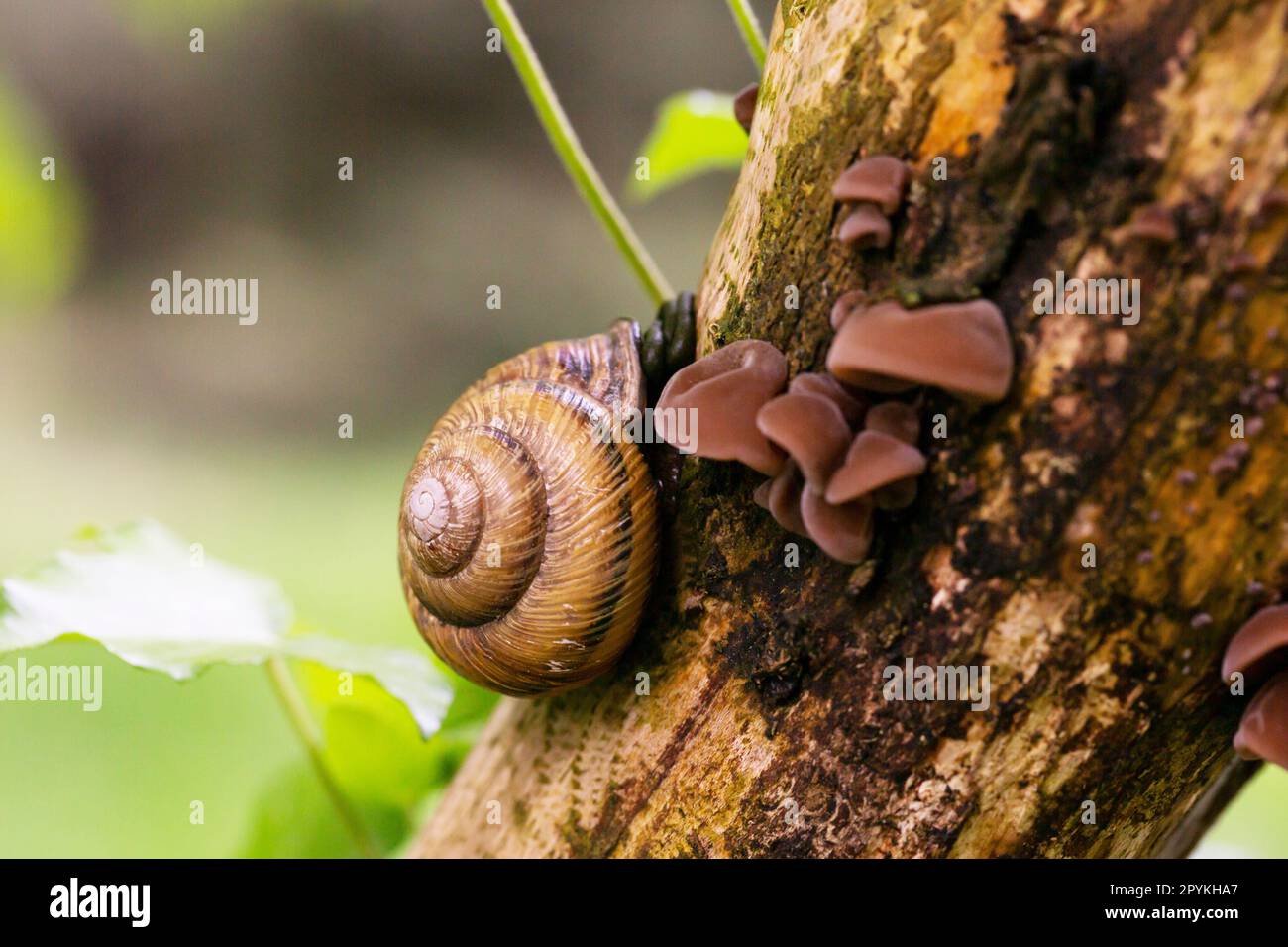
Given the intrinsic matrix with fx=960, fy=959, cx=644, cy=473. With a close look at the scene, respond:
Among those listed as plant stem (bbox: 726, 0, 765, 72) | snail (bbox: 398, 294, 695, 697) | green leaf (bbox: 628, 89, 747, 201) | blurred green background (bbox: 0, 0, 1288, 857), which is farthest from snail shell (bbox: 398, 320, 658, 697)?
blurred green background (bbox: 0, 0, 1288, 857)

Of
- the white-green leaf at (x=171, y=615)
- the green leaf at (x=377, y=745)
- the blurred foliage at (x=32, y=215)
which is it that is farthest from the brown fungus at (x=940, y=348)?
the blurred foliage at (x=32, y=215)

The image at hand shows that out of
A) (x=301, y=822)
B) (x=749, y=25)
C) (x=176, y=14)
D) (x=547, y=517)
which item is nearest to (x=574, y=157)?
(x=749, y=25)

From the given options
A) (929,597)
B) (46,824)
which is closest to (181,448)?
(46,824)

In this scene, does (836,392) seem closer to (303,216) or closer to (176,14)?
(303,216)

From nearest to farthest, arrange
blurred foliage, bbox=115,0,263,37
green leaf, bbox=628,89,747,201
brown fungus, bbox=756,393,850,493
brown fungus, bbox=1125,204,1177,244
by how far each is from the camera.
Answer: brown fungus, bbox=1125,204,1177,244 → brown fungus, bbox=756,393,850,493 → green leaf, bbox=628,89,747,201 → blurred foliage, bbox=115,0,263,37

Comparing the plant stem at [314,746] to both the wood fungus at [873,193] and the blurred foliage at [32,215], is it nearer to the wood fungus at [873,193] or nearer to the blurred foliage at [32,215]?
the wood fungus at [873,193]

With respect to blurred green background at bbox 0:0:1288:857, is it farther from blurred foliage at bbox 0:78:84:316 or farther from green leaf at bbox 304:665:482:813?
green leaf at bbox 304:665:482:813

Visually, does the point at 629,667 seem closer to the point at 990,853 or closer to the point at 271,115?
the point at 990,853

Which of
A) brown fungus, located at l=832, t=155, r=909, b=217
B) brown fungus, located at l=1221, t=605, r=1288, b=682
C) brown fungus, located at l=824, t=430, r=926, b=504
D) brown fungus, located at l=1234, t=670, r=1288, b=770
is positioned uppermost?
brown fungus, located at l=832, t=155, r=909, b=217
